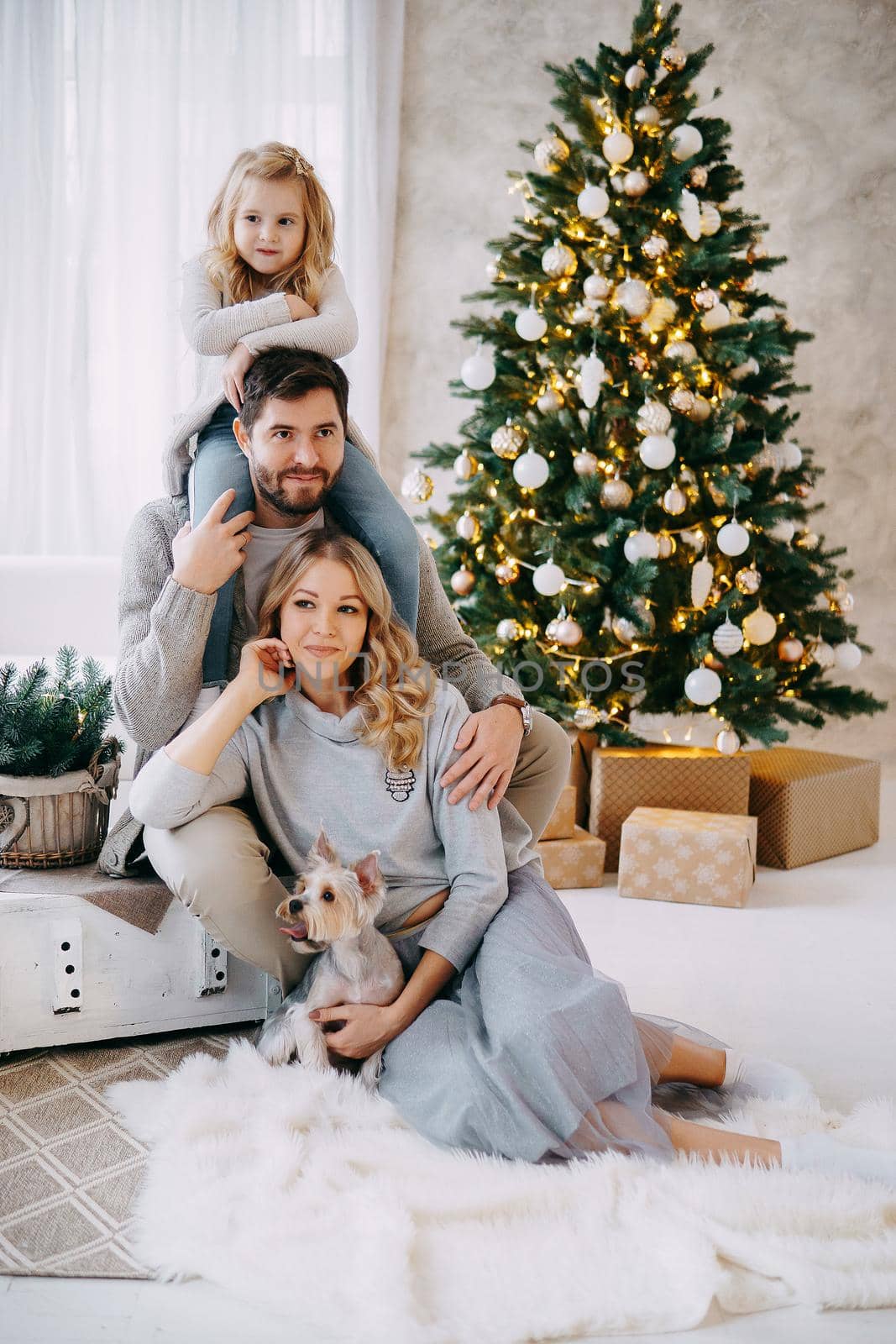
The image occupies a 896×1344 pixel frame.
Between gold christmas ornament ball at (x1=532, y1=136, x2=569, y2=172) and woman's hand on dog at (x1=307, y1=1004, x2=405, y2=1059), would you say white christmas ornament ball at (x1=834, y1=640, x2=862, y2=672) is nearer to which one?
gold christmas ornament ball at (x1=532, y1=136, x2=569, y2=172)

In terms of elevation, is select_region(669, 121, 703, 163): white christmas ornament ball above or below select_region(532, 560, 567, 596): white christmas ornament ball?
above

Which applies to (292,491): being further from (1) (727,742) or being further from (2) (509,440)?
(1) (727,742)

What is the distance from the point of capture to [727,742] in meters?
2.77

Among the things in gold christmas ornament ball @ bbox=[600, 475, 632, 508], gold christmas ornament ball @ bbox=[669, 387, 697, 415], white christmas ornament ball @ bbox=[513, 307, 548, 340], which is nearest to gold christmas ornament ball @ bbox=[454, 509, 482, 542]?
gold christmas ornament ball @ bbox=[600, 475, 632, 508]

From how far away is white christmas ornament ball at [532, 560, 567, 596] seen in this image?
107 inches

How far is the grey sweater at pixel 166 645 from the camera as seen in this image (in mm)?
1626

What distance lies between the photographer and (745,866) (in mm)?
2516

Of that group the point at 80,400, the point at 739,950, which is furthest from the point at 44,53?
the point at 739,950

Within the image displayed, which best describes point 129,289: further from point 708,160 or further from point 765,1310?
point 765,1310

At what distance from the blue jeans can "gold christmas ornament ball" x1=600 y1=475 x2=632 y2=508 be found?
988 millimetres

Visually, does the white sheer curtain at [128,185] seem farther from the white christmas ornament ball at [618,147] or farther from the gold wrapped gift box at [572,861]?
the gold wrapped gift box at [572,861]

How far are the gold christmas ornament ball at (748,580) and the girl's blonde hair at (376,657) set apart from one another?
1328 millimetres

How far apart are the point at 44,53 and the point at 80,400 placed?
45.2 inches

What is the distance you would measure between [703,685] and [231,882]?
58.6 inches
